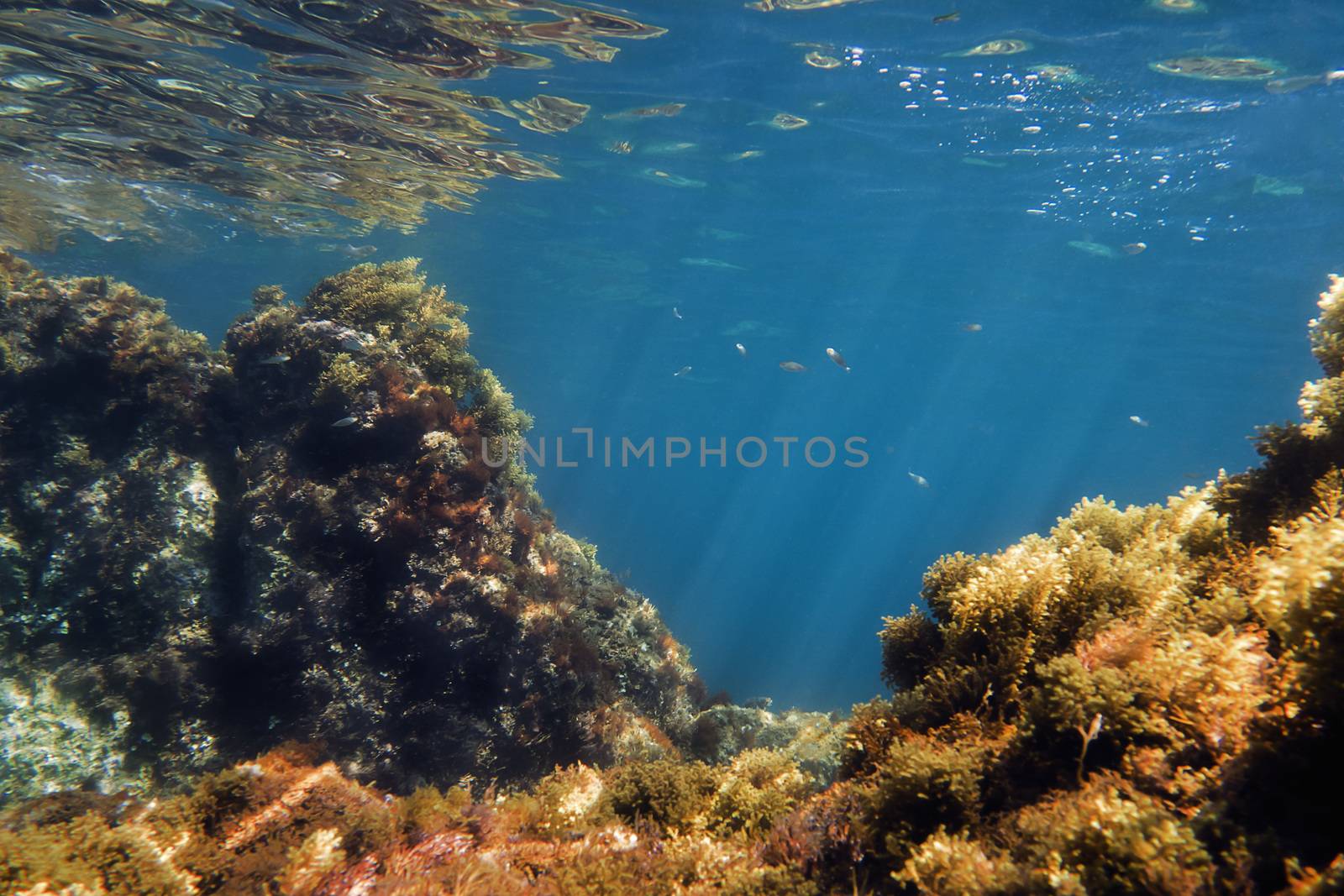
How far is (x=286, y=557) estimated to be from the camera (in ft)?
21.7

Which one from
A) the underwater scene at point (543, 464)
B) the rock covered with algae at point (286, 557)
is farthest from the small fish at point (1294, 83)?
the rock covered with algae at point (286, 557)

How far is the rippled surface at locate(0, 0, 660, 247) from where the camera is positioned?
10875mm

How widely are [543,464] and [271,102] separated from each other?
10408mm

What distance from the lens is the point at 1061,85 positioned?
1327 centimetres

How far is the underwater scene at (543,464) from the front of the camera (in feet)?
9.32

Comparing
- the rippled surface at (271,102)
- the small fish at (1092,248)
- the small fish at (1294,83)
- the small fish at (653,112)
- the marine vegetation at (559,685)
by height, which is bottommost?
the marine vegetation at (559,685)

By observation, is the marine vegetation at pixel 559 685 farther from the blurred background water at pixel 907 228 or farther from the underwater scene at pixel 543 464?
the blurred background water at pixel 907 228

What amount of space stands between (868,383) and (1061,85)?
41.9 metres

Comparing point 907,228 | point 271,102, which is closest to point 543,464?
point 271,102

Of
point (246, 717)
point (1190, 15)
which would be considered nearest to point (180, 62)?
point (246, 717)

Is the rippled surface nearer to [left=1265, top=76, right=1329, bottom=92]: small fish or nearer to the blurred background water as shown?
the blurred background water

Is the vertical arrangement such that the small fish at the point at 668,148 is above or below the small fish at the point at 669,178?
below

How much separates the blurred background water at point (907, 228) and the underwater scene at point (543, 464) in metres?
0.17

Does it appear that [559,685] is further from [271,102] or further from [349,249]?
[349,249]
